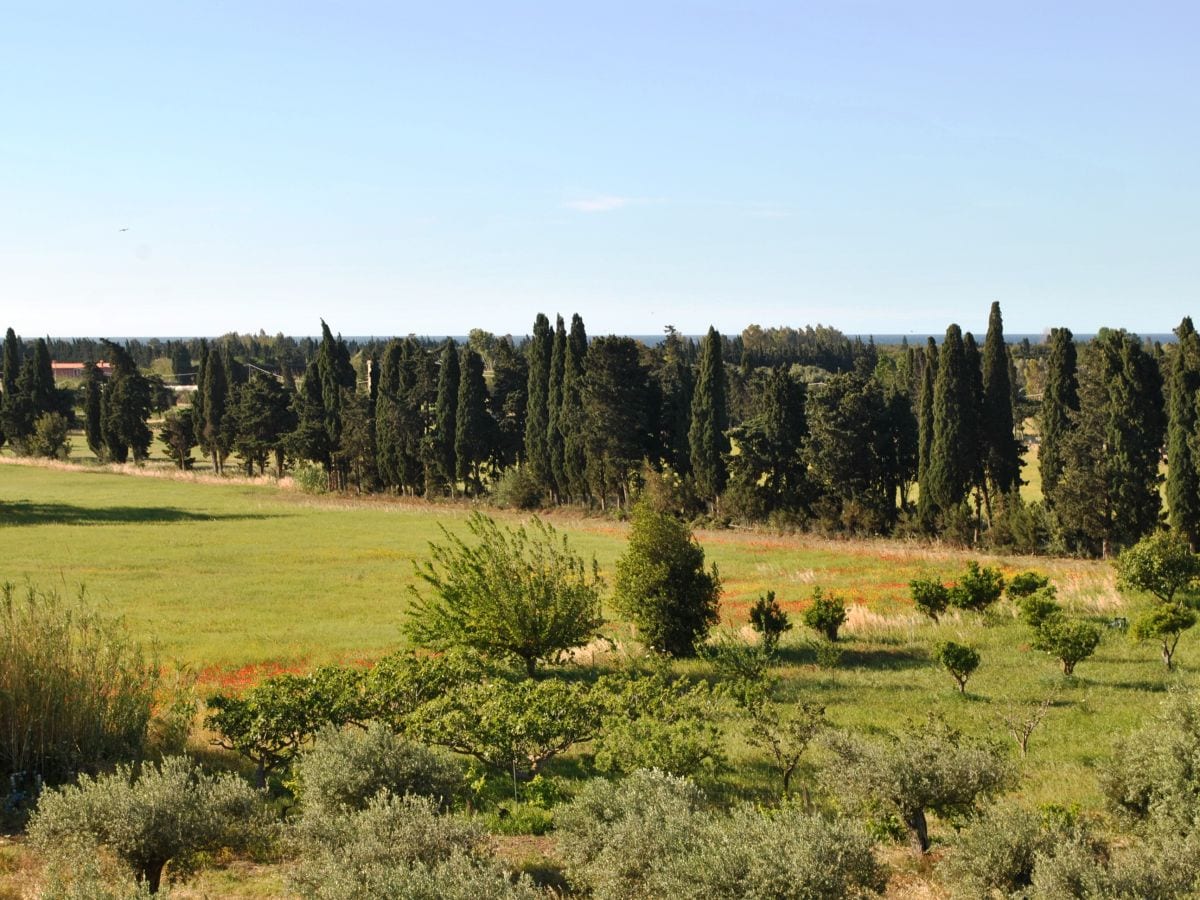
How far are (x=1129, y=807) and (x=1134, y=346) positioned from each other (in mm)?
41327

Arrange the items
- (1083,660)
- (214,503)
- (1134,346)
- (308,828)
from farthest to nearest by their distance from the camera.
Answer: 1. (214,503)
2. (1134,346)
3. (1083,660)
4. (308,828)

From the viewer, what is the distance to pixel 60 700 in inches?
598

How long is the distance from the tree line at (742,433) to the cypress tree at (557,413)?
16 centimetres

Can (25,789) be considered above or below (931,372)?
below

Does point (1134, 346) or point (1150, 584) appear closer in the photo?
point (1150, 584)

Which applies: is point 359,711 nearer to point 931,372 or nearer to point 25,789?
point 25,789

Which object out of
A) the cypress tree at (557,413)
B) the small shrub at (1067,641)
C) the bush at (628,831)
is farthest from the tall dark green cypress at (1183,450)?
the bush at (628,831)

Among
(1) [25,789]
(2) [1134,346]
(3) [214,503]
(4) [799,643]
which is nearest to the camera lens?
(1) [25,789]

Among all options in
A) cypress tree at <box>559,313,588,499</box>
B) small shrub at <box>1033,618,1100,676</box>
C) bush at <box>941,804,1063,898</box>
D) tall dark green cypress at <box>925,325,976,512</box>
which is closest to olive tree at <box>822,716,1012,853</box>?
bush at <box>941,804,1063,898</box>

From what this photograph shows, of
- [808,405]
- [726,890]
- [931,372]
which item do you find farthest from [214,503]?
[726,890]

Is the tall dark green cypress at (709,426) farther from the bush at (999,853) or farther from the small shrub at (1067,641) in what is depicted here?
the bush at (999,853)

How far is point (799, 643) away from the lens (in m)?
27.2

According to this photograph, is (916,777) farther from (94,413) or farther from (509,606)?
(94,413)

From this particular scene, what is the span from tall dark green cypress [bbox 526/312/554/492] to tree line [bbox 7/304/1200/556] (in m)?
0.15
